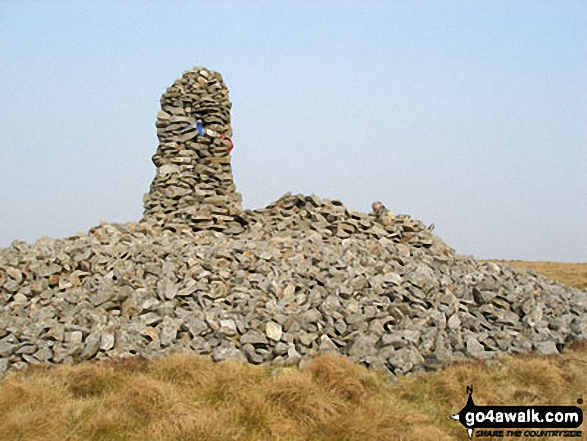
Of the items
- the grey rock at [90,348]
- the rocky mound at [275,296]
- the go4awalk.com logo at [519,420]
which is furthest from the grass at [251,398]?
the rocky mound at [275,296]

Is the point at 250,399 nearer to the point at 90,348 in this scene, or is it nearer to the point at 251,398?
the point at 251,398

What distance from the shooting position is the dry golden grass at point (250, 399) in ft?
21.5

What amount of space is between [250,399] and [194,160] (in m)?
10.1

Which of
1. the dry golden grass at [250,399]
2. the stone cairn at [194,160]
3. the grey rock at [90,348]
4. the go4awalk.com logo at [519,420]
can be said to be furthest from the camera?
the stone cairn at [194,160]

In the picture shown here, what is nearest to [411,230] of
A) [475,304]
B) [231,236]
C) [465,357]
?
[475,304]

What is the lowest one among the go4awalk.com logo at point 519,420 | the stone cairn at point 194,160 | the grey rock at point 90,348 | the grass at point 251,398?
the go4awalk.com logo at point 519,420

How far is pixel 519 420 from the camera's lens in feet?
24.1

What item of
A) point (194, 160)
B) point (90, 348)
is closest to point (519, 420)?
point (90, 348)

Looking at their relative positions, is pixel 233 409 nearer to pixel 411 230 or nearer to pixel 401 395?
pixel 401 395

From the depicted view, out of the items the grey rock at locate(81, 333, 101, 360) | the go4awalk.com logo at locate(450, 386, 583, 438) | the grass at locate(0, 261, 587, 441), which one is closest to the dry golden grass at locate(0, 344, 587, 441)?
the grass at locate(0, 261, 587, 441)

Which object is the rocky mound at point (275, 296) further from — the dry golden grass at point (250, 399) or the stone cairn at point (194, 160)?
the dry golden grass at point (250, 399)

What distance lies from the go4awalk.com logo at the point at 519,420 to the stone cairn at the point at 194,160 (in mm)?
8618

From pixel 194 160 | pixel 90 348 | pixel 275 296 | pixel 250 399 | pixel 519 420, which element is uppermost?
pixel 194 160

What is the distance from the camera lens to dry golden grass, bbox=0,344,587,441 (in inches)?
258
